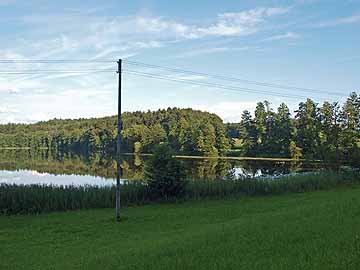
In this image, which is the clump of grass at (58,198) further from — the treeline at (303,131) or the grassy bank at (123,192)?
the treeline at (303,131)

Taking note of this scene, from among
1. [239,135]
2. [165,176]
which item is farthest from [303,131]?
[165,176]

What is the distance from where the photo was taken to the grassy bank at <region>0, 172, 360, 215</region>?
17312 mm

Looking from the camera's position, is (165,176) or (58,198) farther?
(165,176)

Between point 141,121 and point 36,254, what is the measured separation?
9195 cm

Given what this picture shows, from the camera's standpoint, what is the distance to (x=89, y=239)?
11234 mm

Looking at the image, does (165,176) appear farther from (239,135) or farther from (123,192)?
(239,135)

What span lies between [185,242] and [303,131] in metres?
45.6

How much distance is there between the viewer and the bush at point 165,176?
64.7ft

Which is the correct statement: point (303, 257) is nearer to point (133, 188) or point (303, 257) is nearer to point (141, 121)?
point (133, 188)

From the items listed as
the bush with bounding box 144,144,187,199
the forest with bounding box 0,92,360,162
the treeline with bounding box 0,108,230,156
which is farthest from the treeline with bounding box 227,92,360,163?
the bush with bounding box 144,144,187,199

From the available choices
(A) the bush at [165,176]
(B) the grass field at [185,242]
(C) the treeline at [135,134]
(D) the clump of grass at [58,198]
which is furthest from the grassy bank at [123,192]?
(C) the treeline at [135,134]

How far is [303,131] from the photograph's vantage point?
5181cm

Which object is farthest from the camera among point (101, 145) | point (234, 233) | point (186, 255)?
point (101, 145)

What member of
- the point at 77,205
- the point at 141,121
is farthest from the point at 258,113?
the point at 77,205
